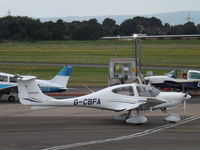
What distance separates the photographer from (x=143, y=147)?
17047 millimetres

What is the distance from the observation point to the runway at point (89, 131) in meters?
17.4

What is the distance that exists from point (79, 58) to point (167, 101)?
50.3 meters

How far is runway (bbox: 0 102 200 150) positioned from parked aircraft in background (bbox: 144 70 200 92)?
6.86 meters

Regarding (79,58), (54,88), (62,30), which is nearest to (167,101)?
(54,88)

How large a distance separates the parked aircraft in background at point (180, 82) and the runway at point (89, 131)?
6.86 m

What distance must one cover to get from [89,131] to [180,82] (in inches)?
573

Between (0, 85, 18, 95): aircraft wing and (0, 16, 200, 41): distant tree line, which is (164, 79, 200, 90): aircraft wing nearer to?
(0, 85, 18, 95): aircraft wing

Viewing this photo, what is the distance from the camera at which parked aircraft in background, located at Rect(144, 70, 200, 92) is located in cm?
3331

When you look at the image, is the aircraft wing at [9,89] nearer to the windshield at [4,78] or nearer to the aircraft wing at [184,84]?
the windshield at [4,78]

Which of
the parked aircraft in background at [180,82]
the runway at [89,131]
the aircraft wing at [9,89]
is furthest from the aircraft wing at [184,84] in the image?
the aircraft wing at [9,89]

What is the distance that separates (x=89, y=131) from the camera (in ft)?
66.7

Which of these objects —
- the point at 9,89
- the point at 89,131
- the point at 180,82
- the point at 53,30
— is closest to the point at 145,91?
the point at 89,131

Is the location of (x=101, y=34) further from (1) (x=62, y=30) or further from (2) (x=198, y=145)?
(2) (x=198, y=145)

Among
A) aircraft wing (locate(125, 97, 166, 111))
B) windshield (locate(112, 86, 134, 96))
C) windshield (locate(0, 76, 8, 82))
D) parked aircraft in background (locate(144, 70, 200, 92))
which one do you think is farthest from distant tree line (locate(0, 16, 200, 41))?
aircraft wing (locate(125, 97, 166, 111))
